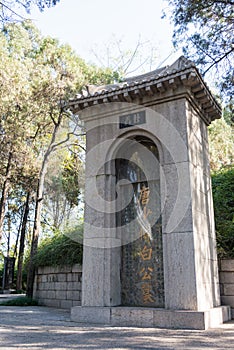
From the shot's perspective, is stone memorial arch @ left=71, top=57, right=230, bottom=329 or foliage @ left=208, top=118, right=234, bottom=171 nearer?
stone memorial arch @ left=71, top=57, right=230, bottom=329

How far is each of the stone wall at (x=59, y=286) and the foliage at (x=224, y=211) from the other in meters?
3.34

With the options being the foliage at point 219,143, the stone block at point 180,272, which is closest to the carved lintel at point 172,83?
the stone block at point 180,272

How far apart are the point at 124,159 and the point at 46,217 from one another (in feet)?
49.1

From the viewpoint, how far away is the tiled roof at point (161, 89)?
222 inches

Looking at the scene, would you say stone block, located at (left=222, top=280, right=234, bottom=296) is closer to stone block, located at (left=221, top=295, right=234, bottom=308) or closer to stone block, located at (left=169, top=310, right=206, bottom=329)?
stone block, located at (left=221, top=295, right=234, bottom=308)

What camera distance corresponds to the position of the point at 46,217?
2086 cm

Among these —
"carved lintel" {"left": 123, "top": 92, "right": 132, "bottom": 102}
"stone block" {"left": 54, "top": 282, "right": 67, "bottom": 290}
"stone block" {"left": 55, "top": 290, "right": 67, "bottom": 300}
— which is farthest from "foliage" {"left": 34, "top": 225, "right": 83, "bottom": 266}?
"carved lintel" {"left": 123, "top": 92, "right": 132, "bottom": 102}

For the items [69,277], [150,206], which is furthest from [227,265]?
[69,277]

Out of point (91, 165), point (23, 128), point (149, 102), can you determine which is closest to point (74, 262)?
point (91, 165)

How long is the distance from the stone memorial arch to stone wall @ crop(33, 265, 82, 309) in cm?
198

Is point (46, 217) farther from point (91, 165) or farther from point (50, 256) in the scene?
point (91, 165)

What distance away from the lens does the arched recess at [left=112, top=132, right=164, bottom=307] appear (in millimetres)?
5977

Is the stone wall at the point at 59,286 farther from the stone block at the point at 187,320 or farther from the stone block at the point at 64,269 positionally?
the stone block at the point at 187,320

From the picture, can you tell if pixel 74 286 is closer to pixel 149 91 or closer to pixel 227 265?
pixel 227 265
